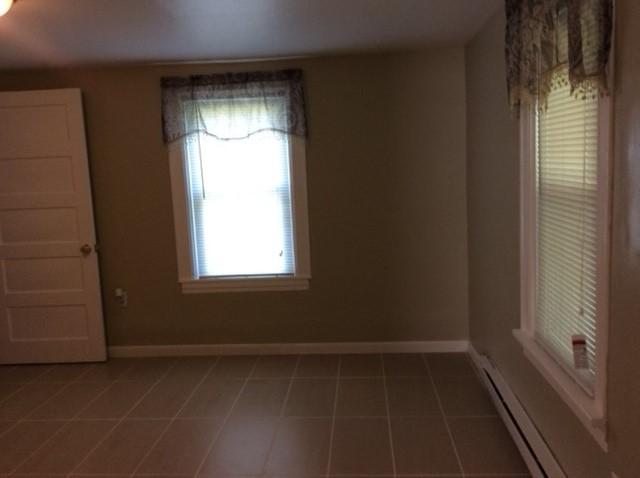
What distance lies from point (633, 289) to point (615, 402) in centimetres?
38

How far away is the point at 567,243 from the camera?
211cm

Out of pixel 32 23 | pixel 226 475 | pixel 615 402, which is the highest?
pixel 32 23

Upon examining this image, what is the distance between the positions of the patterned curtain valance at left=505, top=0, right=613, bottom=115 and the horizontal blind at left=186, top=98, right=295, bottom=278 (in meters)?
1.93

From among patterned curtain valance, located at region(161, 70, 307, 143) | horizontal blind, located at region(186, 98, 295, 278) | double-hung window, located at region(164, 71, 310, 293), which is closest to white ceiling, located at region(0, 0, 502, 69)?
patterned curtain valance, located at region(161, 70, 307, 143)

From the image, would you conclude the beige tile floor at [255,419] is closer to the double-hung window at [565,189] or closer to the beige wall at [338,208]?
Result: the beige wall at [338,208]

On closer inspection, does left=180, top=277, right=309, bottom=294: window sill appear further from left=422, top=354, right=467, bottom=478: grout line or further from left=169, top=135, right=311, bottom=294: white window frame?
left=422, top=354, right=467, bottom=478: grout line

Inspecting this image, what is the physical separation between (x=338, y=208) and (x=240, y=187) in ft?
2.42

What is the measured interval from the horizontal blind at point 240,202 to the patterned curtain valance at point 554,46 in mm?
1934

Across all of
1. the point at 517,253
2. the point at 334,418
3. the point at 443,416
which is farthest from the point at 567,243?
the point at 334,418

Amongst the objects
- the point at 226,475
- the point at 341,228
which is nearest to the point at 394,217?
the point at 341,228

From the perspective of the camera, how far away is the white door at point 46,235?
3893 millimetres

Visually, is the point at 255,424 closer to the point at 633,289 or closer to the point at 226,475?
the point at 226,475

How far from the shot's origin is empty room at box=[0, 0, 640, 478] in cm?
268

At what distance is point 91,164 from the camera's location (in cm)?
404
